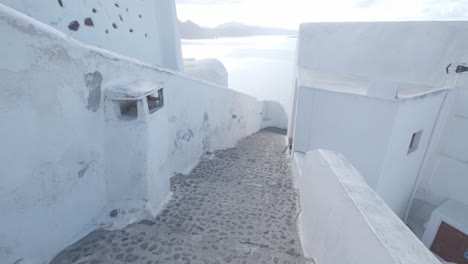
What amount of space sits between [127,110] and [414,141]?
8.06 m

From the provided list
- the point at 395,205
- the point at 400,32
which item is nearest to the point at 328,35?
the point at 400,32

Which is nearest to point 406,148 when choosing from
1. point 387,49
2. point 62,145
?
point 387,49

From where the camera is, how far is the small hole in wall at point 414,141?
23.9 ft

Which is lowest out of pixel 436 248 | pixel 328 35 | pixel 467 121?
pixel 436 248

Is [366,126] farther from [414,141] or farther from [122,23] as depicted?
[122,23]

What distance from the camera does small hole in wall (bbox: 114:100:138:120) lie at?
9.51 ft

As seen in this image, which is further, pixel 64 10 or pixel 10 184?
pixel 64 10

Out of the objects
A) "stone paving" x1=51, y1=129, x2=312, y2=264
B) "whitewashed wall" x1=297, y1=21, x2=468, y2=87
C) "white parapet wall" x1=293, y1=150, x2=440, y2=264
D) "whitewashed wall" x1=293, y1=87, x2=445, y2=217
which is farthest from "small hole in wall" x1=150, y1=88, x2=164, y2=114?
"whitewashed wall" x1=297, y1=21, x2=468, y2=87

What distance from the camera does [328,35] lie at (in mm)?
9711

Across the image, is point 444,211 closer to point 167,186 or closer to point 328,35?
point 328,35

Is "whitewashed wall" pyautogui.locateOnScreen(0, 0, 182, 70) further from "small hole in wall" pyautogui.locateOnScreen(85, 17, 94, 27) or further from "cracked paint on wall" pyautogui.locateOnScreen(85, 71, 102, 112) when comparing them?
"cracked paint on wall" pyautogui.locateOnScreen(85, 71, 102, 112)

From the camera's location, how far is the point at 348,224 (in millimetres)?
1909

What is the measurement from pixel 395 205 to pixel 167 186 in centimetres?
782

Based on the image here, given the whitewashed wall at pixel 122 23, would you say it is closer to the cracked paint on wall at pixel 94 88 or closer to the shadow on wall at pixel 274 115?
the cracked paint on wall at pixel 94 88
